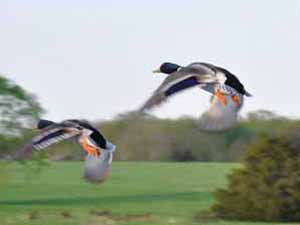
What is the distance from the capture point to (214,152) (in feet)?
56.9

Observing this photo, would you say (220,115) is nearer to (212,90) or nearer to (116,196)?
(212,90)

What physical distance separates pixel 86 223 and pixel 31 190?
13.3 metres

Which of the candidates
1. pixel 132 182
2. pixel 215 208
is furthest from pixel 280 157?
pixel 132 182

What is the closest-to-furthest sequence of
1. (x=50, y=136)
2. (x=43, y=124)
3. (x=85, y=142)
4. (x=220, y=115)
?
1. (x=220, y=115)
2. (x=50, y=136)
3. (x=85, y=142)
4. (x=43, y=124)

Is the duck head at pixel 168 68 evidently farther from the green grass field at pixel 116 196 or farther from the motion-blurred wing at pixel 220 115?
the green grass field at pixel 116 196

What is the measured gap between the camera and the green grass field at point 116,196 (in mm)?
22094

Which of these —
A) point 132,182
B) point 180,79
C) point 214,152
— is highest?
point 180,79

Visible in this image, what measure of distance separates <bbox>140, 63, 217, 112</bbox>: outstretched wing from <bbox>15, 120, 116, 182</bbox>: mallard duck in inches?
23.8

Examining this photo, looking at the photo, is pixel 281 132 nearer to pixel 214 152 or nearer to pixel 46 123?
pixel 214 152

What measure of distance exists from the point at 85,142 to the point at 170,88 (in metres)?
0.85

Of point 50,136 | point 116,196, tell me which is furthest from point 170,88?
point 116,196

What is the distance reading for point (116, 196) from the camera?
31.5 meters

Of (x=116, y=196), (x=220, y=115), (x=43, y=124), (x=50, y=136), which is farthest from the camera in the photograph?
(x=116, y=196)

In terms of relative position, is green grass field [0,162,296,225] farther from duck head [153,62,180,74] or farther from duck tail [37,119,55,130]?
duck head [153,62,180,74]
